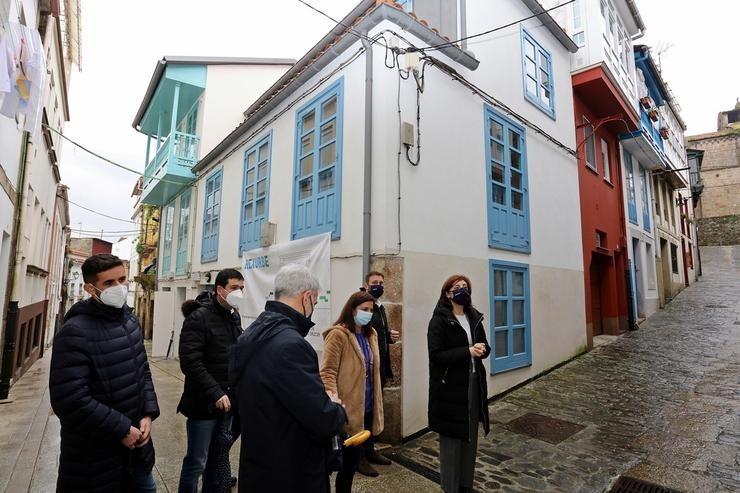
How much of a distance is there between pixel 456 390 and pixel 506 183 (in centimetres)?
487

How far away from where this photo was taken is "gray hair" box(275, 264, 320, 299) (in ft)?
6.51

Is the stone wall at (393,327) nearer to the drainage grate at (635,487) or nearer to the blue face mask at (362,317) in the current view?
the blue face mask at (362,317)

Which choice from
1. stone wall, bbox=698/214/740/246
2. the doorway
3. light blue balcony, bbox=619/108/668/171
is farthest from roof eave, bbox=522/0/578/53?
stone wall, bbox=698/214/740/246

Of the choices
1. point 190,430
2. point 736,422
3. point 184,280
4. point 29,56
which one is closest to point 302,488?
point 190,430

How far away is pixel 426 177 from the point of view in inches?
219

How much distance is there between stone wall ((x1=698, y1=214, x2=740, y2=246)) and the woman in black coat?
3855 cm

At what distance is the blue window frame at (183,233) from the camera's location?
12.0m

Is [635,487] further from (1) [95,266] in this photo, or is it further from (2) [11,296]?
(2) [11,296]

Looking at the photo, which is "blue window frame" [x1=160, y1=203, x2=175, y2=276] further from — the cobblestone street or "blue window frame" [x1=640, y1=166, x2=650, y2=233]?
"blue window frame" [x1=640, y1=166, x2=650, y2=233]

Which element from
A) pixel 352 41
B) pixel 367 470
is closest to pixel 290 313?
pixel 367 470

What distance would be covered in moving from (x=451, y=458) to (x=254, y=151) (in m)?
7.46

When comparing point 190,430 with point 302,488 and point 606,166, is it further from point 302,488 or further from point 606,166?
point 606,166

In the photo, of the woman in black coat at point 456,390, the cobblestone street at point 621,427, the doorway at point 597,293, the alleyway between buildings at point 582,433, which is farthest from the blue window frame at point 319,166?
the doorway at point 597,293

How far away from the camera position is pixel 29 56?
3.87 m
